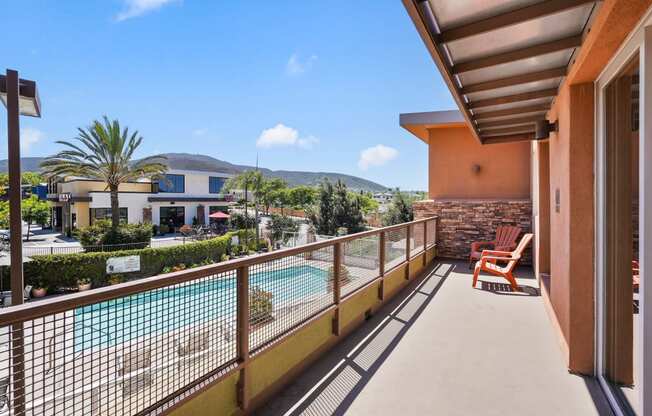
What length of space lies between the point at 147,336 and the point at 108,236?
58.0 ft

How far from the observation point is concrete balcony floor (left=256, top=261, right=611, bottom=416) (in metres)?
2.34

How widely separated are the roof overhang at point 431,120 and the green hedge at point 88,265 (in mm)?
12078

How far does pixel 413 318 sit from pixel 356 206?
18106 mm

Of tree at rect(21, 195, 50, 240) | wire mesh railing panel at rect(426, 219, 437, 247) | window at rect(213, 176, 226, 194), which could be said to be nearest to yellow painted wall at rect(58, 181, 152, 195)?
tree at rect(21, 195, 50, 240)

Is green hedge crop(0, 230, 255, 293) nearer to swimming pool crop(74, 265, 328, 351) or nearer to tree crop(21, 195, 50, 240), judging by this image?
swimming pool crop(74, 265, 328, 351)

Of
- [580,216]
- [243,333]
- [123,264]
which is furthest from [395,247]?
[123,264]

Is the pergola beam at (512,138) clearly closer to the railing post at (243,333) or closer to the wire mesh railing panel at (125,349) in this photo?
the railing post at (243,333)

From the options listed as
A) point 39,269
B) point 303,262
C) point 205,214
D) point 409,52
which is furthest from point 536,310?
point 205,214

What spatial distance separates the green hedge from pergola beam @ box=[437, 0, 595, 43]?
15.6 metres

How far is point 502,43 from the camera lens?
2406 millimetres

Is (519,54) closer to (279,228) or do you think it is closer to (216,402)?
(216,402)

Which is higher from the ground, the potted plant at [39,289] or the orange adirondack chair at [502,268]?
the orange adirondack chair at [502,268]

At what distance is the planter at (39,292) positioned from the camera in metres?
12.4

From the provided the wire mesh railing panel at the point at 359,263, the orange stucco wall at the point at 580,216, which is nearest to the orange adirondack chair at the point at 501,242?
the wire mesh railing panel at the point at 359,263
